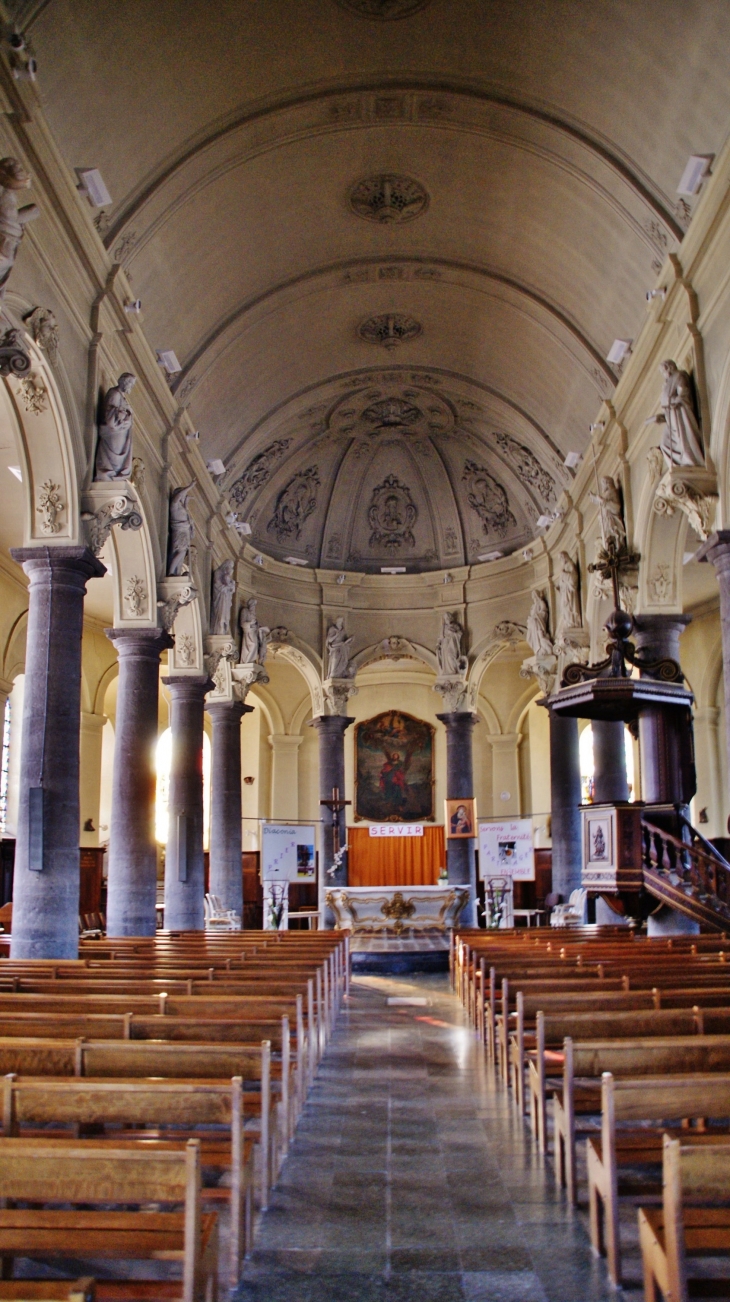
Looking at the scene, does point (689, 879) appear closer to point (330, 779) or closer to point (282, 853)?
point (282, 853)

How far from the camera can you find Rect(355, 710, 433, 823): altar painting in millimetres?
30094

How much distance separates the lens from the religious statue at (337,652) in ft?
80.6

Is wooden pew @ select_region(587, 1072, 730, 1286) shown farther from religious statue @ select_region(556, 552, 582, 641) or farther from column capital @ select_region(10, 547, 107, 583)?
religious statue @ select_region(556, 552, 582, 641)

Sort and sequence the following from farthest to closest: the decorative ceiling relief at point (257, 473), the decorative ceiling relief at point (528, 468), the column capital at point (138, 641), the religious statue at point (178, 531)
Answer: the decorative ceiling relief at point (257, 473) < the decorative ceiling relief at point (528, 468) < the religious statue at point (178, 531) < the column capital at point (138, 641)

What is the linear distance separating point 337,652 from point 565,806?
6.70 m

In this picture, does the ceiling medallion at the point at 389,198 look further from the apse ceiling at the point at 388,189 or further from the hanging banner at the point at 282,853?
the hanging banner at the point at 282,853

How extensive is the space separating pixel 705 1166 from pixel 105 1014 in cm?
386

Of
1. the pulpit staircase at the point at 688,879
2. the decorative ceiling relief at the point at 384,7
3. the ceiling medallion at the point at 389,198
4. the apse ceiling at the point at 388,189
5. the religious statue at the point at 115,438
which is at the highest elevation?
the ceiling medallion at the point at 389,198

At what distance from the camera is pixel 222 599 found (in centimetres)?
2042

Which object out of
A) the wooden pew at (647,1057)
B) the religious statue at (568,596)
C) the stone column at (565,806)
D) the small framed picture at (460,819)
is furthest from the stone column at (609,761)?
the wooden pew at (647,1057)

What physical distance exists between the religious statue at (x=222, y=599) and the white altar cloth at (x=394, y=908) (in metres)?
5.70

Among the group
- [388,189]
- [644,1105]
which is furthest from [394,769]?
[644,1105]

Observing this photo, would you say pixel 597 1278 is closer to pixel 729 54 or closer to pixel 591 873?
pixel 591 873

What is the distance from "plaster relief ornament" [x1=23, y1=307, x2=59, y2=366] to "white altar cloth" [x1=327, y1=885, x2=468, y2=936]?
1244cm
